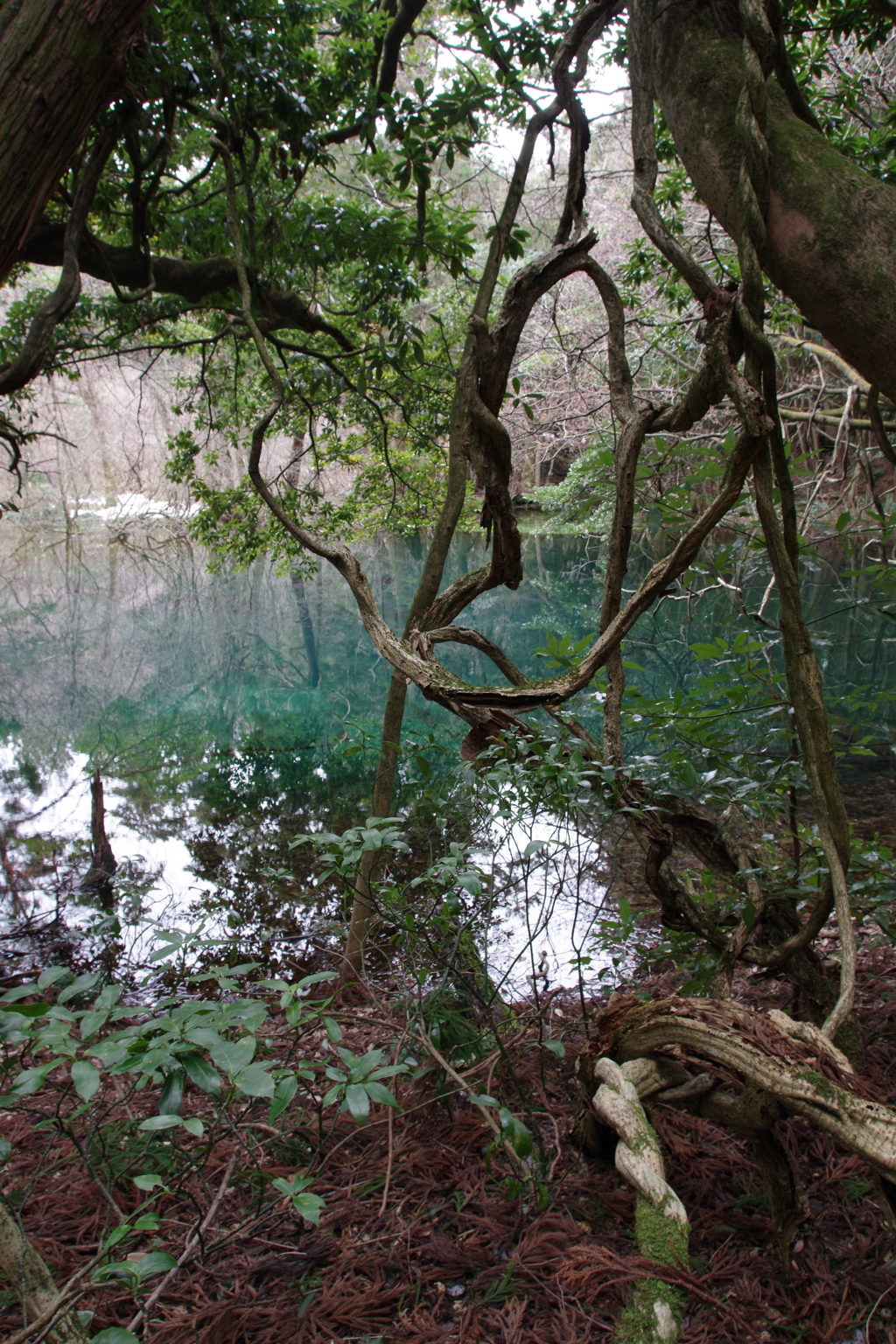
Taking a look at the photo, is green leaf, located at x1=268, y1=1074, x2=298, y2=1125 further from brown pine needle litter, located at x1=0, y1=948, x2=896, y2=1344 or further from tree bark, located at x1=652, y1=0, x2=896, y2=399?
tree bark, located at x1=652, y1=0, x2=896, y2=399

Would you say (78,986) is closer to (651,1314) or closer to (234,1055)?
(234,1055)

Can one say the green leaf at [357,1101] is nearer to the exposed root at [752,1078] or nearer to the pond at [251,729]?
the exposed root at [752,1078]

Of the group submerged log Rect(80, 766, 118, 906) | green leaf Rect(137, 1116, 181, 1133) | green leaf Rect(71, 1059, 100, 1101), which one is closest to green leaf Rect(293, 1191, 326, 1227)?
green leaf Rect(137, 1116, 181, 1133)

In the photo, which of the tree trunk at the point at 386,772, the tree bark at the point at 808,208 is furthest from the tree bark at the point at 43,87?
the tree trunk at the point at 386,772

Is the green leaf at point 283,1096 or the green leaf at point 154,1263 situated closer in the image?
the green leaf at point 154,1263

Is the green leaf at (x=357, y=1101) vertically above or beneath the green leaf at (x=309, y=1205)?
above

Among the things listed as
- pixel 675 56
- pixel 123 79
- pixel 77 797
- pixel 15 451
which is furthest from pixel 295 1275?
pixel 77 797

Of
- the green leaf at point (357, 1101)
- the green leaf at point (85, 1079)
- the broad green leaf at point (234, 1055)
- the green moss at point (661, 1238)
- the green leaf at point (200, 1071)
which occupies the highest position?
the green leaf at point (85, 1079)

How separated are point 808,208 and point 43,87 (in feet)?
4.50

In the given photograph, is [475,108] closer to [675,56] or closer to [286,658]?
[675,56]

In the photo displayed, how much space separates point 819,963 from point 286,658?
475 inches

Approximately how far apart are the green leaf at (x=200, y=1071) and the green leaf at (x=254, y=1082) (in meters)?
0.07

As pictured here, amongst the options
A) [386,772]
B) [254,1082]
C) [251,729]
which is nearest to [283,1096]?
[254,1082]

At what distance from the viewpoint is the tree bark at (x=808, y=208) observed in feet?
4.43
